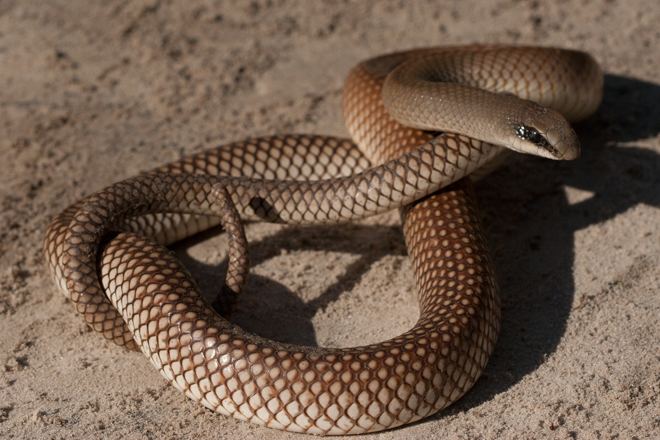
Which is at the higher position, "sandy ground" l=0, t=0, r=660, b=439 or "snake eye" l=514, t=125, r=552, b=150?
"snake eye" l=514, t=125, r=552, b=150

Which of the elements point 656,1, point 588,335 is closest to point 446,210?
point 588,335

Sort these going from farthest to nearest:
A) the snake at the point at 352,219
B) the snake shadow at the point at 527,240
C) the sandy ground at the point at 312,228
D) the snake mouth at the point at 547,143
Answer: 1. the snake mouth at the point at 547,143
2. the snake shadow at the point at 527,240
3. the sandy ground at the point at 312,228
4. the snake at the point at 352,219

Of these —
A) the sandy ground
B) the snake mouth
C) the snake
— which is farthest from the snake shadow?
the snake mouth

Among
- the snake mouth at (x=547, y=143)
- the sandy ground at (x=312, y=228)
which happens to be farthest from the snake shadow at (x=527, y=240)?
the snake mouth at (x=547, y=143)

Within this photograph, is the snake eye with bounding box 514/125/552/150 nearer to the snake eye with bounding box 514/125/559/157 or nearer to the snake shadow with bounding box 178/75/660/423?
the snake eye with bounding box 514/125/559/157

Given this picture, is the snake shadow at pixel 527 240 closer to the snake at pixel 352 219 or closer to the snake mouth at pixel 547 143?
the snake at pixel 352 219

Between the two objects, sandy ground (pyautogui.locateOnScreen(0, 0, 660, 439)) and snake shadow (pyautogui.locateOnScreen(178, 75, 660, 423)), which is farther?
snake shadow (pyautogui.locateOnScreen(178, 75, 660, 423))

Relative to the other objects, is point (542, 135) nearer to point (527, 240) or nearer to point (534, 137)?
point (534, 137)
